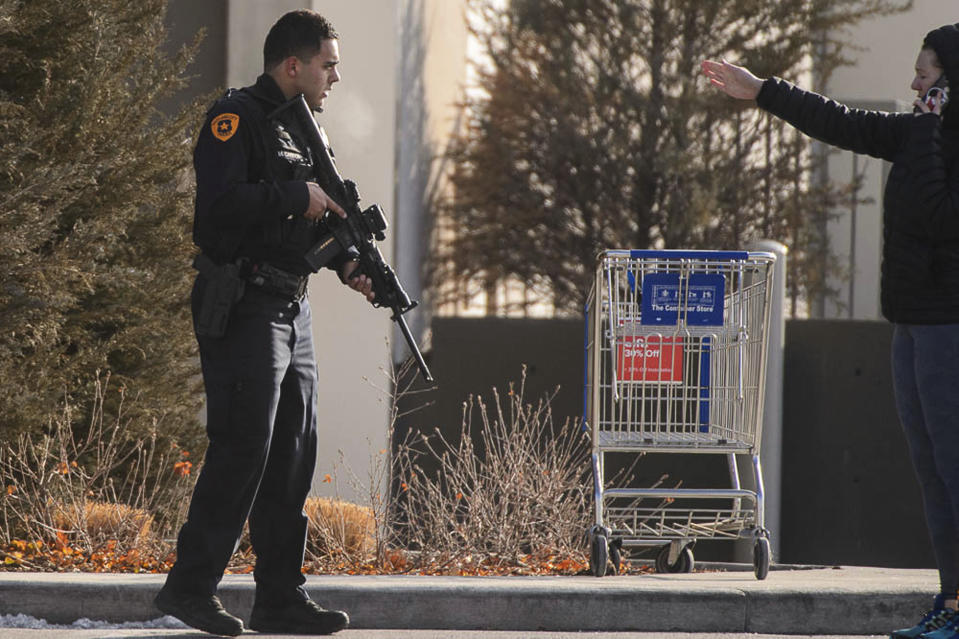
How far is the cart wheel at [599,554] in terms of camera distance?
6.36 m

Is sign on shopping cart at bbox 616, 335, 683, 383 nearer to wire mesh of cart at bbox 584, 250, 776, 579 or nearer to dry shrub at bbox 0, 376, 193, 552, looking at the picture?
wire mesh of cart at bbox 584, 250, 776, 579

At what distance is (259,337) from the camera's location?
16.3 feet

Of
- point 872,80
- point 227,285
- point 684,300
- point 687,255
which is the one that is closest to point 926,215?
point 687,255

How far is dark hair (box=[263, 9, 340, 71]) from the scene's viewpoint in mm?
5121

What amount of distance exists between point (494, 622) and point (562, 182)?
46.7 feet

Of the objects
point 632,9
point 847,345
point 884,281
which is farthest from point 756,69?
point 884,281

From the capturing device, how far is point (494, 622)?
5.64 m

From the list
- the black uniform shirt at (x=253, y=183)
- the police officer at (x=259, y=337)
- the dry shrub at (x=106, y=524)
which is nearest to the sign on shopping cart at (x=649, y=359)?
the police officer at (x=259, y=337)

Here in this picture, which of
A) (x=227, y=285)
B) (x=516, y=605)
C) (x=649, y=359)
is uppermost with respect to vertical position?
(x=227, y=285)

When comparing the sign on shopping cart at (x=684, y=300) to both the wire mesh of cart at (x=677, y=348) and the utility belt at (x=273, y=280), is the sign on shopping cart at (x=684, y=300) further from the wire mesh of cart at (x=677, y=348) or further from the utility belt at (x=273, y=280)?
the utility belt at (x=273, y=280)

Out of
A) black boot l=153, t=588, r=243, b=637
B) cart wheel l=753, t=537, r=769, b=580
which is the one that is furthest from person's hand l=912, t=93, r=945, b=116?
black boot l=153, t=588, r=243, b=637

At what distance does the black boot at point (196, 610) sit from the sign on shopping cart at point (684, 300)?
2.67 metres

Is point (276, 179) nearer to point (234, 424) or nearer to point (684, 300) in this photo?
point (234, 424)

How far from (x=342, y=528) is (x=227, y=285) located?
2.57m
